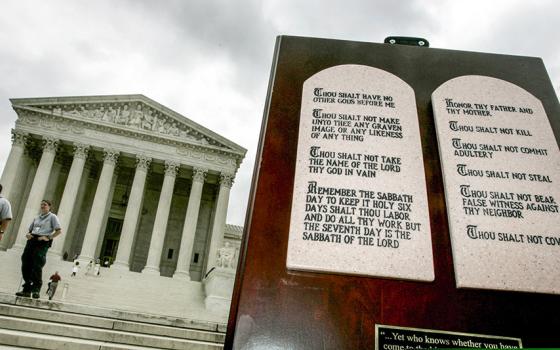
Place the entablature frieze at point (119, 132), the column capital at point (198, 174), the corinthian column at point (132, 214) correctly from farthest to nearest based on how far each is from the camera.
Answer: the column capital at point (198, 174) → the entablature frieze at point (119, 132) → the corinthian column at point (132, 214)

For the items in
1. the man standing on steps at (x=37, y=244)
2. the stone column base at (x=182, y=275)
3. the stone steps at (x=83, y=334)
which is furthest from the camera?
the stone column base at (x=182, y=275)

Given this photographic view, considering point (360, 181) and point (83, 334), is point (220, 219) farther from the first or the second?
point (360, 181)

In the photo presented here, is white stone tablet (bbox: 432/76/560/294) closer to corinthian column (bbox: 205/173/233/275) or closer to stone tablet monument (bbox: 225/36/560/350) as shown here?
stone tablet monument (bbox: 225/36/560/350)

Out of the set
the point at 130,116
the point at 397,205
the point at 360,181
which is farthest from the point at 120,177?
the point at 397,205

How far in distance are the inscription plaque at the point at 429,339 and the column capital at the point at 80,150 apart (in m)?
31.0

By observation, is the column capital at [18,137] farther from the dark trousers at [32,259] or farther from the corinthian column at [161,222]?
the dark trousers at [32,259]

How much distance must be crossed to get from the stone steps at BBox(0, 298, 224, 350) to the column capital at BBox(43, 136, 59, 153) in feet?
85.3

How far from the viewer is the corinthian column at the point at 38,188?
82.6ft

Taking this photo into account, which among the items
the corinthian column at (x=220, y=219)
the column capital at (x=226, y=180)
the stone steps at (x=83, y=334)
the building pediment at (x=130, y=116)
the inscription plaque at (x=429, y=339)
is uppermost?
the building pediment at (x=130, y=116)

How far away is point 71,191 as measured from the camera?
27391 millimetres

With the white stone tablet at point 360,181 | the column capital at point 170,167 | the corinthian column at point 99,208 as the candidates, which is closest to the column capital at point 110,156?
the corinthian column at point 99,208

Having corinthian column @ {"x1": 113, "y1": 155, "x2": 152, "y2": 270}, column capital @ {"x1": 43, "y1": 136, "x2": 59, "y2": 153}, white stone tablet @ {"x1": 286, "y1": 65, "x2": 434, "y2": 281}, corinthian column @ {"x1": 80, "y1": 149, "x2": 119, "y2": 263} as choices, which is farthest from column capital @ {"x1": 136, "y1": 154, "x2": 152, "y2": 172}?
white stone tablet @ {"x1": 286, "y1": 65, "x2": 434, "y2": 281}

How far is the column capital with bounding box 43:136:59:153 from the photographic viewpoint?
91.8ft

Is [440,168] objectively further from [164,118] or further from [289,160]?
[164,118]
